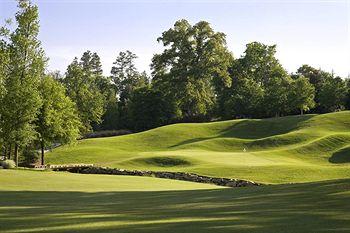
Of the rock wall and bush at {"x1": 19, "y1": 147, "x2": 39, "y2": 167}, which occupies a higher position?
bush at {"x1": 19, "y1": 147, "x2": 39, "y2": 167}

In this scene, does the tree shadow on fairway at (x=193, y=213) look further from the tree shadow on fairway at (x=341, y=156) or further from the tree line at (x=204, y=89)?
the tree line at (x=204, y=89)

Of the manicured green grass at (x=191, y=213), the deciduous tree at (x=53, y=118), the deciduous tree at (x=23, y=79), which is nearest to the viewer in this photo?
the manicured green grass at (x=191, y=213)

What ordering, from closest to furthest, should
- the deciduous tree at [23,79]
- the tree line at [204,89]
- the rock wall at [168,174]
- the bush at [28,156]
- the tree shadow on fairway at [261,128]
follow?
the rock wall at [168,174] < the deciduous tree at [23,79] < the bush at [28,156] < the tree shadow on fairway at [261,128] < the tree line at [204,89]

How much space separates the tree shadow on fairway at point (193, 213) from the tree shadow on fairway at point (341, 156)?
3102cm

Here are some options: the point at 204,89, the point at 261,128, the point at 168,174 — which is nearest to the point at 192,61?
the point at 204,89

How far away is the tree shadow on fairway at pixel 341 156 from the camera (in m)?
46.8

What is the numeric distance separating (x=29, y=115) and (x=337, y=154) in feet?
103

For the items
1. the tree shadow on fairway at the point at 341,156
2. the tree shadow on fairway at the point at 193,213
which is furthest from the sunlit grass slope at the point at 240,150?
the tree shadow on fairway at the point at 193,213

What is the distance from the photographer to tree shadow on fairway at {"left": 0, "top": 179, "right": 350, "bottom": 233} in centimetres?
1046

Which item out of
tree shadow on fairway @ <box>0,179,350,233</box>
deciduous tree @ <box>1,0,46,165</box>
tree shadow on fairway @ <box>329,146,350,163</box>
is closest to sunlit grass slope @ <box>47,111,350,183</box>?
tree shadow on fairway @ <box>329,146,350,163</box>

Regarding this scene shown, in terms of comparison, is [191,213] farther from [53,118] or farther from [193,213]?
[53,118]

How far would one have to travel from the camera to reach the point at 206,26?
88812 mm

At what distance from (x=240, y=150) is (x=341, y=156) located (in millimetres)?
12828

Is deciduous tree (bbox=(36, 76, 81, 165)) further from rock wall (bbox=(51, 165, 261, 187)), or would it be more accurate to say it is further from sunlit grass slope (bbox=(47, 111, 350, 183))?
sunlit grass slope (bbox=(47, 111, 350, 183))
